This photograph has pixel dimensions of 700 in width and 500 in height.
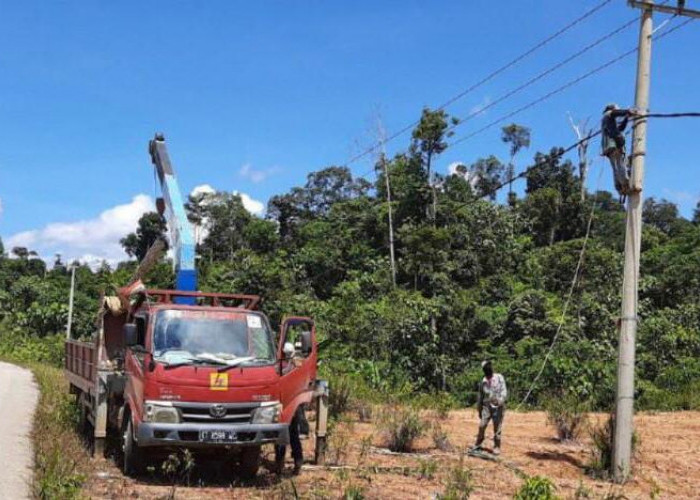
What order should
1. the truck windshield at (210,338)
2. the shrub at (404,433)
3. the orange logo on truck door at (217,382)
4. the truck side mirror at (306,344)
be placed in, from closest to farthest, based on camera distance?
the orange logo on truck door at (217,382)
the truck windshield at (210,338)
the truck side mirror at (306,344)
the shrub at (404,433)

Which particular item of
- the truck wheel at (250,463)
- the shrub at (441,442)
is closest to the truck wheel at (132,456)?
the truck wheel at (250,463)

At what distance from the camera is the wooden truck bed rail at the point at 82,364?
1203 centimetres

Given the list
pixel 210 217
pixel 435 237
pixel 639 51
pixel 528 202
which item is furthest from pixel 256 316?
pixel 210 217

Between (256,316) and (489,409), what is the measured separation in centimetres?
470

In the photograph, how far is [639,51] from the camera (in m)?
11.8

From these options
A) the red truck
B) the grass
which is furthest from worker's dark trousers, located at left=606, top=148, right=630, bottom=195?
the grass

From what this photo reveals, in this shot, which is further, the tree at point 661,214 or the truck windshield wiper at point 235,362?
the tree at point 661,214

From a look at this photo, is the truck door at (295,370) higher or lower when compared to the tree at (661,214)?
lower

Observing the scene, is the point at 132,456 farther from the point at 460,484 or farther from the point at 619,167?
the point at 619,167

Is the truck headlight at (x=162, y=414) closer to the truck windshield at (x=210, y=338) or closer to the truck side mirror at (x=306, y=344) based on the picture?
the truck windshield at (x=210, y=338)

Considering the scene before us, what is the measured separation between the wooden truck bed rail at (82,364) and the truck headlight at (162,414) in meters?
2.73

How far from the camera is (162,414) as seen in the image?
9.21m

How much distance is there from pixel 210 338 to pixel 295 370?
3.90 ft

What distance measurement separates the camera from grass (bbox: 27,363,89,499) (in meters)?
7.87
